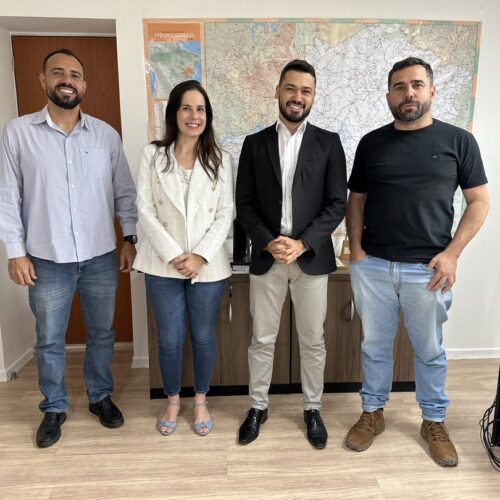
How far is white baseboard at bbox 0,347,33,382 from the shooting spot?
2.78 m

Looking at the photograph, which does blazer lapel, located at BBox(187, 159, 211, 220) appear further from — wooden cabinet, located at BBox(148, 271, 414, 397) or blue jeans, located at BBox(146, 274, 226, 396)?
wooden cabinet, located at BBox(148, 271, 414, 397)

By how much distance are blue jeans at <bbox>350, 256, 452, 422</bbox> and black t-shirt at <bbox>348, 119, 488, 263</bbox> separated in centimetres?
8

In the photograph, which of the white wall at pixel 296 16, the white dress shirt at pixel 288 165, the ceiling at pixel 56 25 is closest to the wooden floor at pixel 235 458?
the white wall at pixel 296 16

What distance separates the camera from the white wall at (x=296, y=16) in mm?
2600

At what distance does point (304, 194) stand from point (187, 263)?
23.6 inches

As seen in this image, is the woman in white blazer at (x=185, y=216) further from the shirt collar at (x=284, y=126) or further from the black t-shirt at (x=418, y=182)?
the black t-shirt at (x=418, y=182)

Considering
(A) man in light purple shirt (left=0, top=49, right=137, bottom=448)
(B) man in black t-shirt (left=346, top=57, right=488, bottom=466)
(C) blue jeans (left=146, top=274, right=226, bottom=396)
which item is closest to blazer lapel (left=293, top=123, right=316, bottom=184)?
(B) man in black t-shirt (left=346, top=57, right=488, bottom=466)

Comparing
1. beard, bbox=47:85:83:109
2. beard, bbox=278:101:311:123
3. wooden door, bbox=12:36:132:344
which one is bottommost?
beard, bbox=278:101:311:123

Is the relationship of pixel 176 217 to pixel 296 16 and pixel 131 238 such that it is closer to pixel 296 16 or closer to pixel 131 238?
pixel 131 238

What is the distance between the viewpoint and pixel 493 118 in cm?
284

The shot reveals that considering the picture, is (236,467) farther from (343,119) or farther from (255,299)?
(343,119)

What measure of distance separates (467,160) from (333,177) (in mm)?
554

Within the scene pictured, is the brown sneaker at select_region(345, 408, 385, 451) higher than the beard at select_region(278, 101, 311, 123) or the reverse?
the reverse

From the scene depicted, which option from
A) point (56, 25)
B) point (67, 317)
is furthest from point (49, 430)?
point (56, 25)
